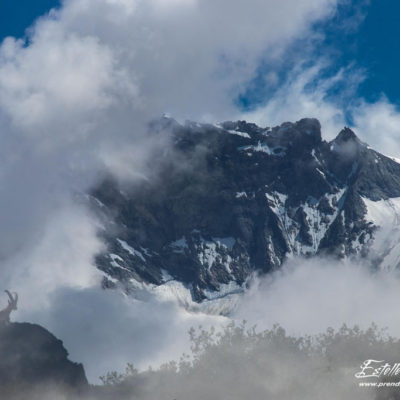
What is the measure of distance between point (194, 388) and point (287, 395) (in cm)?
1403

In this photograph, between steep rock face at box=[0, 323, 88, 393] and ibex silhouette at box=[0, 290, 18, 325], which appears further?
ibex silhouette at box=[0, 290, 18, 325]

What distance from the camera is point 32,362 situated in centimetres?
12562

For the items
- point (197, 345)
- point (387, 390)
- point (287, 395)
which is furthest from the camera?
point (197, 345)

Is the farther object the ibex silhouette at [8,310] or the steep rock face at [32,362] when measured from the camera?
the ibex silhouette at [8,310]

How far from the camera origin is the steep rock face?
11956 cm

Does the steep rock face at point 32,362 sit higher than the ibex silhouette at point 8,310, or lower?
lower

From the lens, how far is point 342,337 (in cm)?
11900

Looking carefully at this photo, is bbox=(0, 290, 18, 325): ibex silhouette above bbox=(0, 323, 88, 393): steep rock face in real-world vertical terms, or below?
above

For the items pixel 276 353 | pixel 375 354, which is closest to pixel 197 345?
pixel 276 353

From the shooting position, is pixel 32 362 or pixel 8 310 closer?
pixel 32 362

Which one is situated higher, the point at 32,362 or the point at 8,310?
the point at 8,310

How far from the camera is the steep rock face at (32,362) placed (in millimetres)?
119562

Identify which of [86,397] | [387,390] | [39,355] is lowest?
[387,390]

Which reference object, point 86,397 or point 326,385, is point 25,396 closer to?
point 86,397
